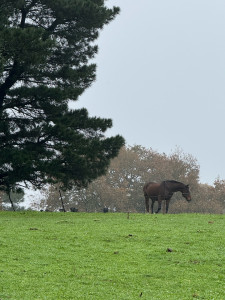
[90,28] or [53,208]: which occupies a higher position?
[90,28]

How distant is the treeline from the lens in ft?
191

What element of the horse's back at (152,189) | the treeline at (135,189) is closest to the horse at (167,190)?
the horse's back at (152,189)

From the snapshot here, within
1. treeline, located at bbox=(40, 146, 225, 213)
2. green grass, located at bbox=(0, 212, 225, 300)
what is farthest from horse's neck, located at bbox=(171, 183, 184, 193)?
treeline, located at bbox=(40, 146, 225, 213)

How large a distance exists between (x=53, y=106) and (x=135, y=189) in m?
38.3

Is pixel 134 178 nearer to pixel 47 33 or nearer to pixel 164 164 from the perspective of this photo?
pixel 164 164

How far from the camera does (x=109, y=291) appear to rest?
28.8ft

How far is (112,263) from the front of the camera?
10.9 m

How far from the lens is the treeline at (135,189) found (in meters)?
58.1

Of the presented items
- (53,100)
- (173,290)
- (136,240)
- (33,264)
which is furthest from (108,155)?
(173,290)

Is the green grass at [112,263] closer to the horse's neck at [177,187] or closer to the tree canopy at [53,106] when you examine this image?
the tree canopy at [53,106]

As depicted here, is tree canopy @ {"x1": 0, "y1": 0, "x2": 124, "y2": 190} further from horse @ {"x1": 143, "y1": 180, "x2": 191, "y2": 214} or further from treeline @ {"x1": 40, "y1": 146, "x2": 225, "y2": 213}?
treeline @ {"x1": 40, "y1": 146, "x2": 225, "y2": 213}

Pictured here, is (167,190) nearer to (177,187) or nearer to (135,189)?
(177,187)

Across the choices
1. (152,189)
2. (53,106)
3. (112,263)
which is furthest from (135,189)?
(112,263)

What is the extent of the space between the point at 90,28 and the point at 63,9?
1923mm
